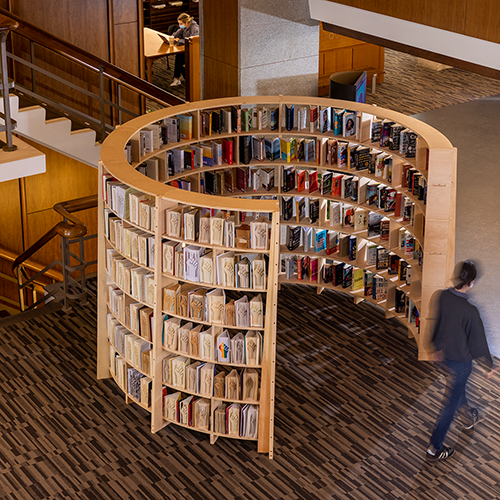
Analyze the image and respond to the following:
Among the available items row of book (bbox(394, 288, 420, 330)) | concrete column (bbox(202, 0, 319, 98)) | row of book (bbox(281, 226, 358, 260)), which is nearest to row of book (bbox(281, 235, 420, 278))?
row of book (bbox(281, 226, 358, 260))

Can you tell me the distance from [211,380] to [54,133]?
11.6 feet

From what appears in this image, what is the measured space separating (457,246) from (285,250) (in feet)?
8.10

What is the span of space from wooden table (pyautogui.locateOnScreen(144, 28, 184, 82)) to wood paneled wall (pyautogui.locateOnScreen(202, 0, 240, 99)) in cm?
314

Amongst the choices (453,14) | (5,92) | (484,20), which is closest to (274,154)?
(453,14)

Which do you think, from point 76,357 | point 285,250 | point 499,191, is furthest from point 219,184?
point 499,191

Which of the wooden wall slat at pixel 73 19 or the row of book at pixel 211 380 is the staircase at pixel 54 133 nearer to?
the wooden wall slat at pixel 73 19

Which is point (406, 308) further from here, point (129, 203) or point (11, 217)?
point (11, 217)

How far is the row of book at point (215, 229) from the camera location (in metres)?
4.76

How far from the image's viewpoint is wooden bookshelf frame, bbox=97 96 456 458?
4.79 m

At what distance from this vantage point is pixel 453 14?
22.5 ft

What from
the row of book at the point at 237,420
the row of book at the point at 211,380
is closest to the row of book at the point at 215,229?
the row of book at the point at 211,380

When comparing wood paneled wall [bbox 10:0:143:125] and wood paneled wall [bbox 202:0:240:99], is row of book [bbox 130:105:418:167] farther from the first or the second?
wood paneled wall [bbox 10:0:143:125]

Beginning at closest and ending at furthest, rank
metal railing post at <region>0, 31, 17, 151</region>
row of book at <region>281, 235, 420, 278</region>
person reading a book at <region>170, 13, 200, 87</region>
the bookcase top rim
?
the bookcase top rim, metal railing post at <region>0, 31, 17, 151</region>, row of book at <region>281, 235, 420, 278</region>, person reading a book at <region>170, 13, 200, 87</region>

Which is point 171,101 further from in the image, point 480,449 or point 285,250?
point 480,449
